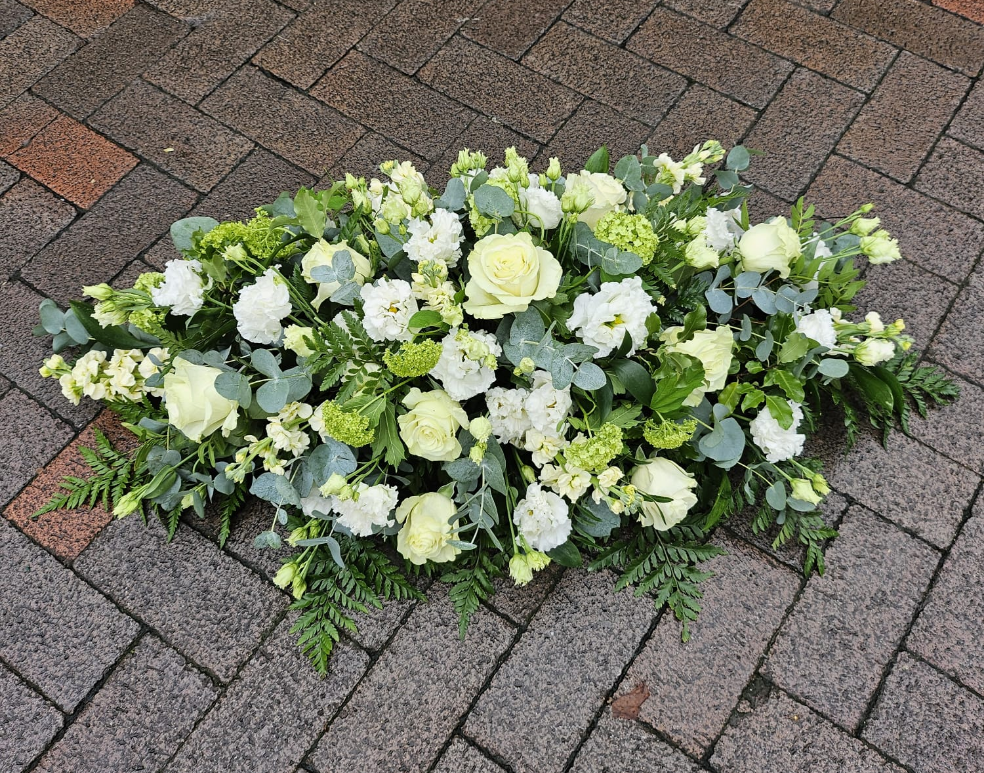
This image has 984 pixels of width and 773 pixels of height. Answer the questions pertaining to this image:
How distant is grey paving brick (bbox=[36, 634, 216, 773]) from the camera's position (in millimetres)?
1813

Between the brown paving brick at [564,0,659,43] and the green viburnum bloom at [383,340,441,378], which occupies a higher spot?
the green viburnum bloom at [383,340,441,378]

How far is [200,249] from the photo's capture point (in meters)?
1.78

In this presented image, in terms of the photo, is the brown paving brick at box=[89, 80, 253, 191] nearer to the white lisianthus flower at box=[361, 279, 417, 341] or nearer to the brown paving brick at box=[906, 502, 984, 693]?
the white lisianthus flower at box=[361, 279, 417, 341]

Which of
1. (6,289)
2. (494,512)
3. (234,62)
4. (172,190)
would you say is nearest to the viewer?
(494,512)

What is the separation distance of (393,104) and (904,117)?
1.84 meters

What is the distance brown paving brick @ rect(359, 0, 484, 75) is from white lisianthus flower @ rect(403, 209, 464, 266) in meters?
1.48

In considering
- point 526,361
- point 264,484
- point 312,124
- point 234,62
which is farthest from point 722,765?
point 234,62

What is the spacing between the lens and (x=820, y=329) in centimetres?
185


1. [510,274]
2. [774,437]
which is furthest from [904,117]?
[510,274]

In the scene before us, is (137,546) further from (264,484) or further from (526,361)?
(526,361)

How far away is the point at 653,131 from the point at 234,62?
160 cm

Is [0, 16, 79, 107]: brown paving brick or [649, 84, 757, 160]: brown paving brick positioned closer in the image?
[649, 84, 757, 160]: brown paving brick

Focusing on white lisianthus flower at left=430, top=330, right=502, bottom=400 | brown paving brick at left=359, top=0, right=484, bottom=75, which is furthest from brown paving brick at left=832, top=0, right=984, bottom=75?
white lisianthus flower at left=430, top=330, right=502, bottom=400

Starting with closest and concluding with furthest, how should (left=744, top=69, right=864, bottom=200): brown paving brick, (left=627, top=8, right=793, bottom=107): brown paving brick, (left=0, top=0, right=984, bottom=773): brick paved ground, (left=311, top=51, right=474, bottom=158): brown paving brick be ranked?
(left=0, top=0, right=984, bottom=773): brick paved ground < (left=744, top=69, right=864, bottom=200): brown paving brick < (left=311, top=51, right=474, bottom=158): brown paving brick < (left=627, top=8, right=793, bottom=107): brown paving brick
